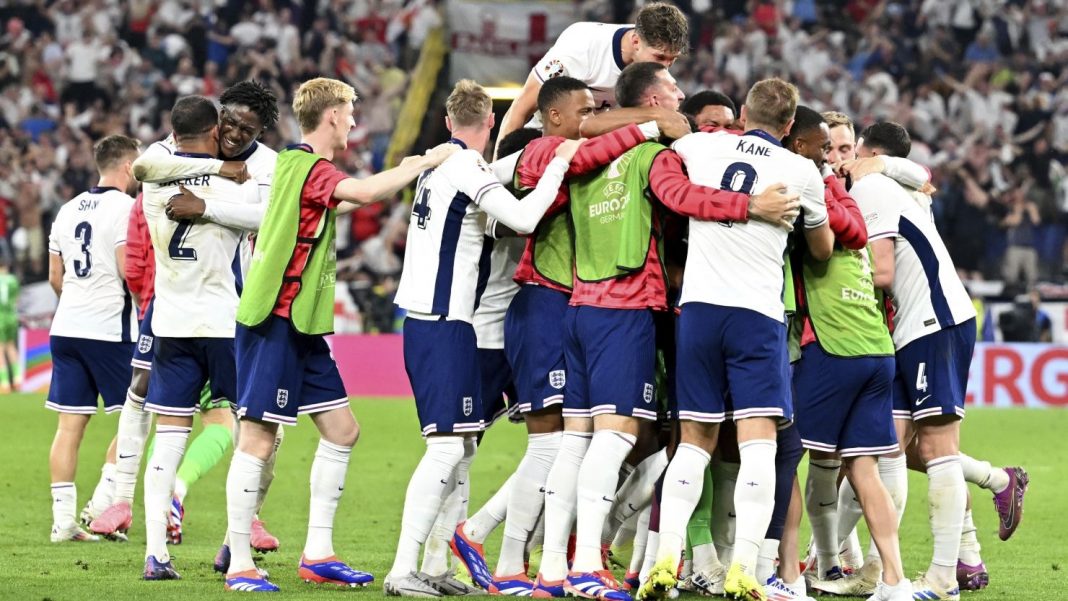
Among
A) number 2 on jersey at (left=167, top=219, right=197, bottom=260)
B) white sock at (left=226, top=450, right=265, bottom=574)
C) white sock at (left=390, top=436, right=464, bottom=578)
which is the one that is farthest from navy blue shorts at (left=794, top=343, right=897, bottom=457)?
number 2 on jersey at (left=167, top=219, right=197, bottom=260)

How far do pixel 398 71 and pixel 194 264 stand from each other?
54.5 ft

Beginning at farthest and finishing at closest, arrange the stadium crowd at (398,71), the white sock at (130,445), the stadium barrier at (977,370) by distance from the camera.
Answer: the stadium crowd at (398,71)
the stadium barrier at (977,370)
the white sock at (130,445)

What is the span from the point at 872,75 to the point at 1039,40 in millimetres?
3002

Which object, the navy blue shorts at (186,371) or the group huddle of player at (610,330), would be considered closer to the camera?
the group huddle of player at (610,330)

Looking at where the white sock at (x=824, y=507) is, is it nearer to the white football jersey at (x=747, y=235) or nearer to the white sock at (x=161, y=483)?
the white football jersey at (x=747, y=235)

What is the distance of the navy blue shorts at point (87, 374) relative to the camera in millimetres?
9547

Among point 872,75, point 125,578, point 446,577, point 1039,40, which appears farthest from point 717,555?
point 1039,40

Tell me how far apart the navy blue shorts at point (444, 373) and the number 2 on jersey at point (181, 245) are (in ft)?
4.96

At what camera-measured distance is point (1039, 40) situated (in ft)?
78.2

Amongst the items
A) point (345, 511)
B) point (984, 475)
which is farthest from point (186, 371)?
point (984, 475)

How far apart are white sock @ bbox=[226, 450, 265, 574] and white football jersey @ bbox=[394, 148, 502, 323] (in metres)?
1.08

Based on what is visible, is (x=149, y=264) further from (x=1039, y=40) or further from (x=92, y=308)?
(x=1039, y=40)

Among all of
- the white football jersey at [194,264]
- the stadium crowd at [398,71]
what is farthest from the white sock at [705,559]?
the stadium crowd at [398,71]

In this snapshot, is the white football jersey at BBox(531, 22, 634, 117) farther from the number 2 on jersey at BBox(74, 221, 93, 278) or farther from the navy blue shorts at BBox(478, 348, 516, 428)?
the number 2 on jersey at BBox(74, 221, 93, 278)
